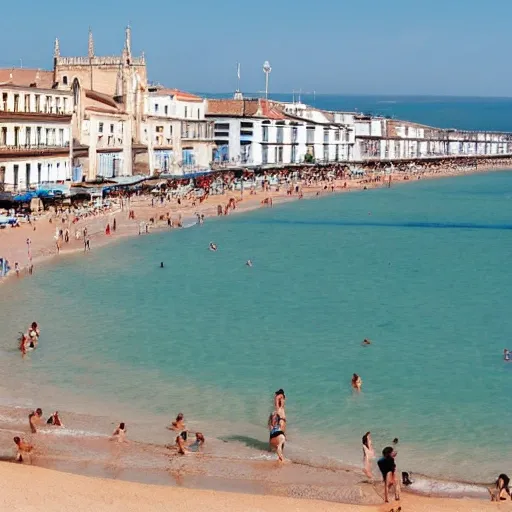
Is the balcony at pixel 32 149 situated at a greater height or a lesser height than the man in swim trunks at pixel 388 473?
greater

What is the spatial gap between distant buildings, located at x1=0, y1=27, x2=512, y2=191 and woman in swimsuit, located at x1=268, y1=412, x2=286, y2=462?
3772cm

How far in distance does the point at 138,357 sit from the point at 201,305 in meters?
8.59

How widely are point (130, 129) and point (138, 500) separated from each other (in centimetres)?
6121

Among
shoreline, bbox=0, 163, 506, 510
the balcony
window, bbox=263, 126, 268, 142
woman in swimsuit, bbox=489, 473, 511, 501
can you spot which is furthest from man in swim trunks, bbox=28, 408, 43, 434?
window, bbox=263, 126, 268, 142

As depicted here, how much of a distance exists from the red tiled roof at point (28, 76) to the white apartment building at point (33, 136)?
16.4 m

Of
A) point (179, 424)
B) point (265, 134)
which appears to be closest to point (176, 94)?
point (265, 134)

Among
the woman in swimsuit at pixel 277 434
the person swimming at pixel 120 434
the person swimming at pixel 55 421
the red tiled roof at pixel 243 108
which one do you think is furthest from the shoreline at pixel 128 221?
the woman in swimsuit at pixel 277 434

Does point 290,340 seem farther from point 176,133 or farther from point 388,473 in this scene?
point 176,133

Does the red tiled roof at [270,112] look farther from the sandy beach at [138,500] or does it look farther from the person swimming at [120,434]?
the sandy beach at [138,500]

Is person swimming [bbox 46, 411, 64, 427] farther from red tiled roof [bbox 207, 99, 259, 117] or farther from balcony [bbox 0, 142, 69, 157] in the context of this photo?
red tiled roof [bbox 207, 99, 259, 117]

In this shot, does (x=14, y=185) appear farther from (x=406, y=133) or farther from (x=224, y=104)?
(x=406, y=133)

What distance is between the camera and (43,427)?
21.3m

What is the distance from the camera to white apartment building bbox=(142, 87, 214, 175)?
80500 mm

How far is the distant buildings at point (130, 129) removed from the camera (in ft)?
202
